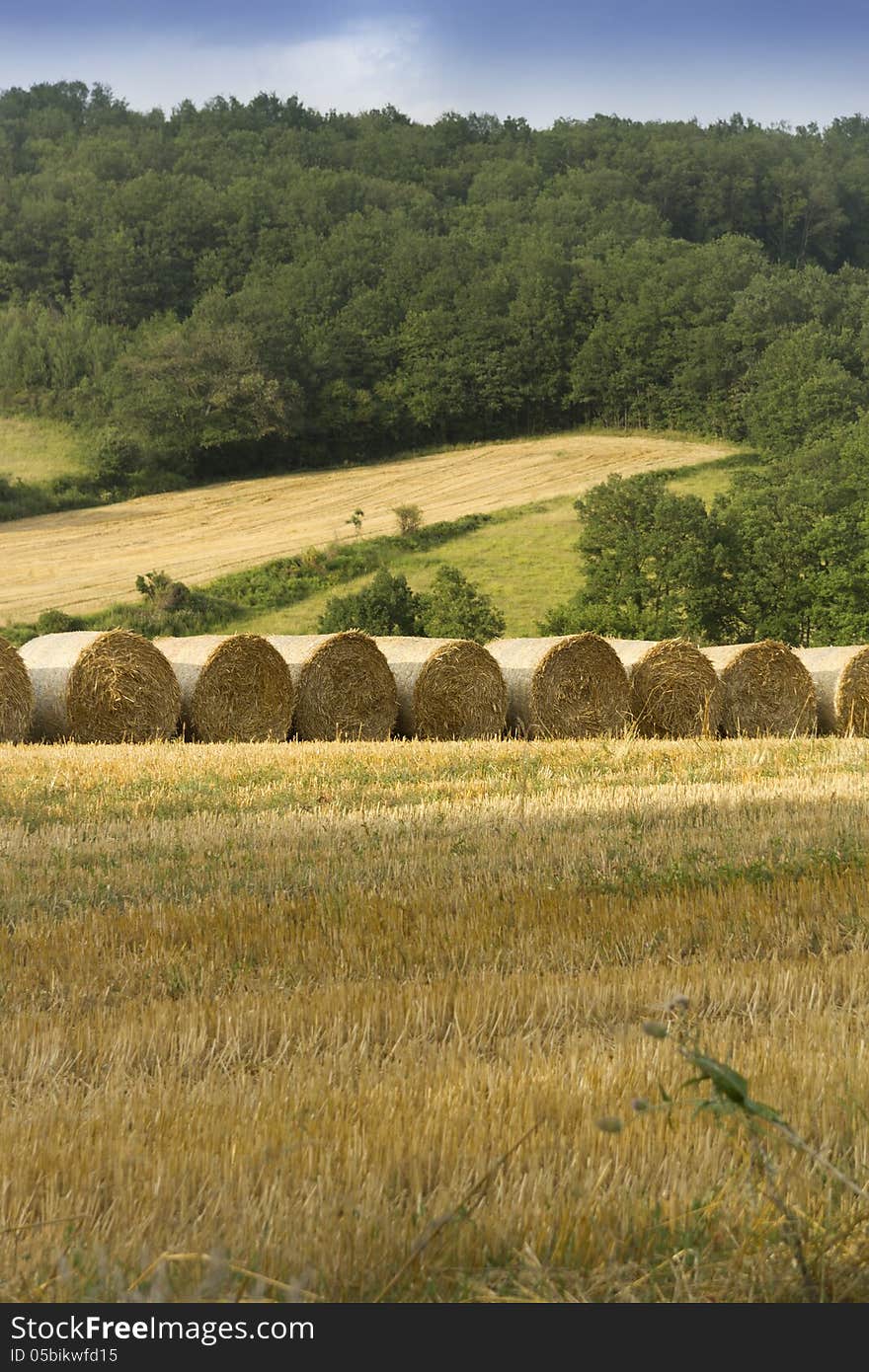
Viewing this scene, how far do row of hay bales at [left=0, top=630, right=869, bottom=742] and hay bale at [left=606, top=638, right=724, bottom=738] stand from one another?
2cm

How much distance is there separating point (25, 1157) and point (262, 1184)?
1.77 ft

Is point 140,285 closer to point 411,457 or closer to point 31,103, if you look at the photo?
point 411,457

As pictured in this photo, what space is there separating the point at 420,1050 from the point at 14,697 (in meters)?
12.4

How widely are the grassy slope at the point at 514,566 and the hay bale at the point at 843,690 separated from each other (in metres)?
14.0

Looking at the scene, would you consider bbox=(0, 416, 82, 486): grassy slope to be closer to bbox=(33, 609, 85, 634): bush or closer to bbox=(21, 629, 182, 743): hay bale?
bbox=(33, 609, 85, 634): bush

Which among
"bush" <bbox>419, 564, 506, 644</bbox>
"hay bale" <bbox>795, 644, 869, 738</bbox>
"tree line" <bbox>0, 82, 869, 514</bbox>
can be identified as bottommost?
"hay bale" <bbox>795, 644, 869, 738</bbox>

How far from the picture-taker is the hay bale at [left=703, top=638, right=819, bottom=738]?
67.6ft

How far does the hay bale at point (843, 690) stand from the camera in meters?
21.4

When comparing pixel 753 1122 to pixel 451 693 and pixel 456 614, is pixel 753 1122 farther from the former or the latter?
pixel 456 614

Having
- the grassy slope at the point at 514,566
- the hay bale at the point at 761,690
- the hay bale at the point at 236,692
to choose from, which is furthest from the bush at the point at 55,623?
the hay bale at the point at 761,690

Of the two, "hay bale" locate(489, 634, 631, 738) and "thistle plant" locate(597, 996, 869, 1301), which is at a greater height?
"thistle plant" locate(597, 996, 869, 1301)

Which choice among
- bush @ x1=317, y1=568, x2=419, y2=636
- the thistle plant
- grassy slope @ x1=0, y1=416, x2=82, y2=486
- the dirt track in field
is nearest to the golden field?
the thistle plant

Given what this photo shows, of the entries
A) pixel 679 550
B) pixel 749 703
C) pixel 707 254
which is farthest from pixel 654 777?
pixel 707 254

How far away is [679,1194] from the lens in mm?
2986
